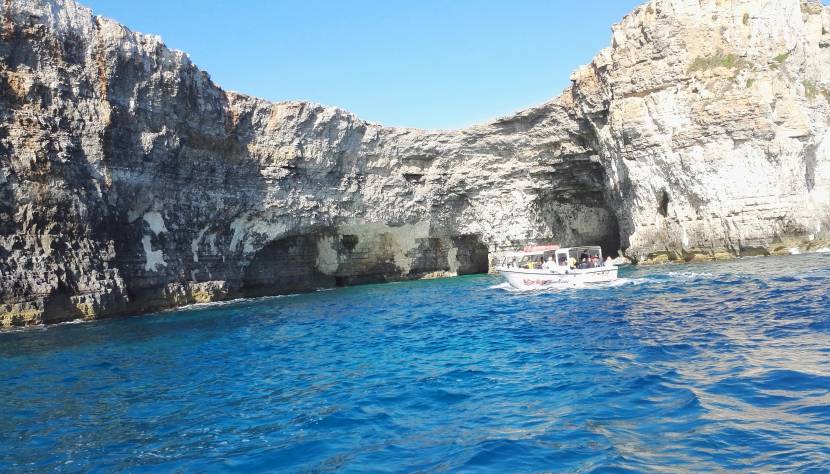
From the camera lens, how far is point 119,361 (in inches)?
609

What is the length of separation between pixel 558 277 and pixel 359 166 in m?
18.9

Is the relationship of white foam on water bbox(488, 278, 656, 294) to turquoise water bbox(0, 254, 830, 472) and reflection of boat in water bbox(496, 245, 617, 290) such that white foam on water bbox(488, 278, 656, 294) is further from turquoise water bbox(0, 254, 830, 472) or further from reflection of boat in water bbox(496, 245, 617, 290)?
turquoise water bbox(0, 254, 830, 472)

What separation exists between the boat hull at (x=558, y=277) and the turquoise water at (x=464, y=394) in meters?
7.08

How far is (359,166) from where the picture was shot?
40.9m

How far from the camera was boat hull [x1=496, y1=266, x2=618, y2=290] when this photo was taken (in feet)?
86.5

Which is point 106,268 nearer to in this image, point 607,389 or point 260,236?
point 260,236

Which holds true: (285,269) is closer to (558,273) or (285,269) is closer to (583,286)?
(558,273)

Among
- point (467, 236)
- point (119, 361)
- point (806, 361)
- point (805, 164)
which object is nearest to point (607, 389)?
point (806, 361)

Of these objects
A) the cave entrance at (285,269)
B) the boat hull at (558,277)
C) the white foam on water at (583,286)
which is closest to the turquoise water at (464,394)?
the white foam on water at (583,286)

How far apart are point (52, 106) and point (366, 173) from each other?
2030cm

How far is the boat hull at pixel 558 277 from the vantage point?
26.4m

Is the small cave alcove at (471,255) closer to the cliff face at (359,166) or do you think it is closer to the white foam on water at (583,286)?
the cliff face at (359,166)

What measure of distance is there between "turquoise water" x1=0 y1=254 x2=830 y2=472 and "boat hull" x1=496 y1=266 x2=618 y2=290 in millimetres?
7083

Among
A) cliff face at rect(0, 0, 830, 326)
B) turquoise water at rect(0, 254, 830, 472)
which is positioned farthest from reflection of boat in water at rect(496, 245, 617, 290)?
cliff face at rect(0, 0, 830, 326)
